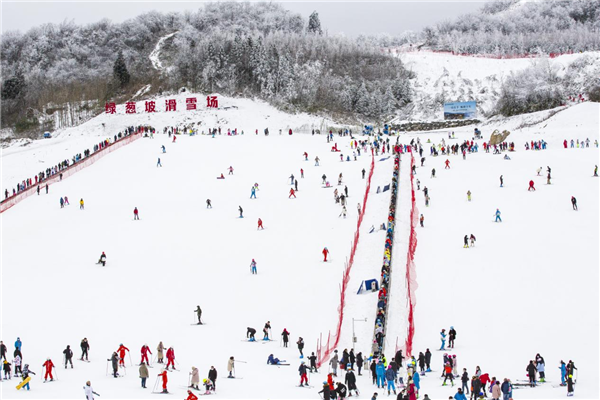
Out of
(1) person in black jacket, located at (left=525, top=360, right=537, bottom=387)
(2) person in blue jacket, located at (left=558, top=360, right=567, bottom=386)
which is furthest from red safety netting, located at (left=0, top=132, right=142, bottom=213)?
(2) person in blue jacket, located at (left=558, top=360, right=567, bottom=386)

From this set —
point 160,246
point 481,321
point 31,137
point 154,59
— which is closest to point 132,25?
point 154,59

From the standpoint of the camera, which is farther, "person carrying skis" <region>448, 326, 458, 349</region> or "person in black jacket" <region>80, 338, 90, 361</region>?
"person carrying skis" <region>448, 326, 458, 349</region>

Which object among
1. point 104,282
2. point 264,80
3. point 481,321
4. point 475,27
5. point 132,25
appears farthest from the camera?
point 475,27

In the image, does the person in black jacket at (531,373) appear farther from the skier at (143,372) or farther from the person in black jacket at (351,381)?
the skier at (143,372)

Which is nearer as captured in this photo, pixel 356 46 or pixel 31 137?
pixel 31 137

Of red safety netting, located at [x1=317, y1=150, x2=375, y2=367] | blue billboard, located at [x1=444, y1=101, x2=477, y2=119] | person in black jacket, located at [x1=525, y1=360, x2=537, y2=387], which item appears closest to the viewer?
person in black jacket, located at [x1=525, y1=360, x2=537, y2=387]

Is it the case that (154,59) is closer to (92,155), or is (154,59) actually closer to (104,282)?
(92,155)

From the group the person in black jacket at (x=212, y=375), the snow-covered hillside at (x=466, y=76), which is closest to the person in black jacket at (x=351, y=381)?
the person in black jacket at (x=212, y=375)

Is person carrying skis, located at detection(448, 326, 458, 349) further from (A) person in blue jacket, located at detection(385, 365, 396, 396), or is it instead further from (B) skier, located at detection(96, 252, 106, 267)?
(B) skier, located at detection(96, 252, 106, 267)
